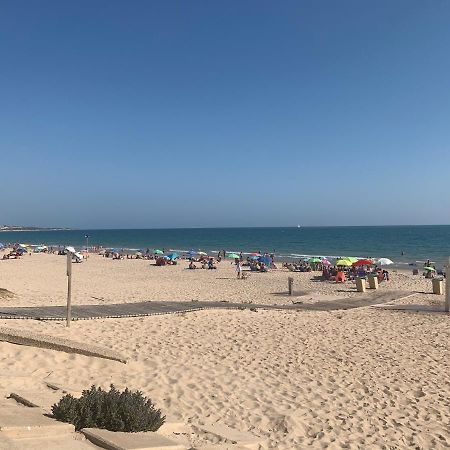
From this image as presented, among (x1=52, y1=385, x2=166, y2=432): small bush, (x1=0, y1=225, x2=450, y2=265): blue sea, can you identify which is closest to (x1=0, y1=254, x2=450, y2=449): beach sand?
(x1=52, y1=385, x2=166, y2=432): small bush

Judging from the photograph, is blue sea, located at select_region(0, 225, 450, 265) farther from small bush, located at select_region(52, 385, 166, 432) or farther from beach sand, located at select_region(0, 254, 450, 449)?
small bush, located at select_region(52, 385, 166, 432)

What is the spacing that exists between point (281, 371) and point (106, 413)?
174 inches

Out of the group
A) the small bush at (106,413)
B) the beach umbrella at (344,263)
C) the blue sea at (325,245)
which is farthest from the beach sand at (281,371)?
the blue sea at (325,245)

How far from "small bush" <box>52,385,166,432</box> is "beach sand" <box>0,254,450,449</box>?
1.29 m

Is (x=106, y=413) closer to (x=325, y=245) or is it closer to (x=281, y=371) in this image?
(x=281, y=371)

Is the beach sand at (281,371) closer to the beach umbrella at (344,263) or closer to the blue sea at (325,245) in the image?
the beach umbrella at (344,263)

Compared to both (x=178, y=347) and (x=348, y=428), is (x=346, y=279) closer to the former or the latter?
(x=178, y=347)

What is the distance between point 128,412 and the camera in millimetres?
4438

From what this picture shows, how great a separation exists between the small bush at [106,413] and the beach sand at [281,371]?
1.29m

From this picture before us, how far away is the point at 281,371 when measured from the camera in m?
8.28

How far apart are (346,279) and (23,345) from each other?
71.5 ft

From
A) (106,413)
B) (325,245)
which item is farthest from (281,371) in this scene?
(325,245)

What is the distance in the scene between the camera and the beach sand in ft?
19.5

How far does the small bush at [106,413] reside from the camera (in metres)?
4.33
